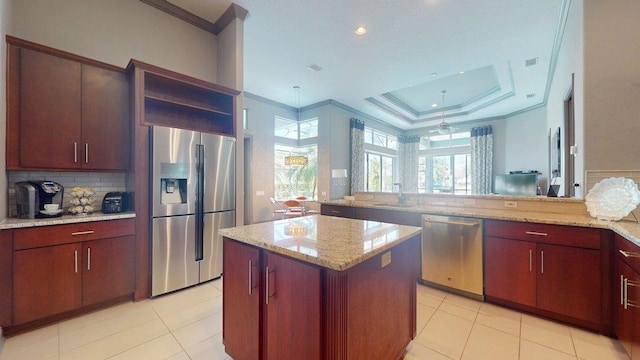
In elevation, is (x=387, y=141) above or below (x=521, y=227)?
above

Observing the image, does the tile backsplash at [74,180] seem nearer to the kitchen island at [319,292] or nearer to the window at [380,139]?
the kitchen island at [319,292]

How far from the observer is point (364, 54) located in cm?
430

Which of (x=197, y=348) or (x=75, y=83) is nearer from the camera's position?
(x=197, y=348)

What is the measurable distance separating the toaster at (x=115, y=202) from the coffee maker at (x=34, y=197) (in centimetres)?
33

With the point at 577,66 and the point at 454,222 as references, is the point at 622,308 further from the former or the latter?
the point at 577,66

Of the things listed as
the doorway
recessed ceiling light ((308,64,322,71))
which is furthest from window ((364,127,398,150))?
the doorway

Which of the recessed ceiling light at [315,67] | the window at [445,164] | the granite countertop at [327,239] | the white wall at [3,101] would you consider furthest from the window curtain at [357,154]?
the white wall at [3,101]

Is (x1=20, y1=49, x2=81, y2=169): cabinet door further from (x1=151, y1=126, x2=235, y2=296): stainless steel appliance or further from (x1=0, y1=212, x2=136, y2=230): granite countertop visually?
(x1=151, y1=126, x2=235, y2=296): stainless steel appliance

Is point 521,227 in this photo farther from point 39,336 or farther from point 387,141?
point 387,141

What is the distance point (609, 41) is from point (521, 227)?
1.89 m

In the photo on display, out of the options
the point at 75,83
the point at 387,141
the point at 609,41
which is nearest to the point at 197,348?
the point at 75,83

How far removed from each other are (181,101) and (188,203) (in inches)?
53.1

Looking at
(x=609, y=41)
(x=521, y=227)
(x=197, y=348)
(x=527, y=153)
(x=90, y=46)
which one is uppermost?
(x=90, y=46)

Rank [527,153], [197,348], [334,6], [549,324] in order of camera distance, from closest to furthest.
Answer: [197,348] < [549,324] < [334,6] < [527,153]
